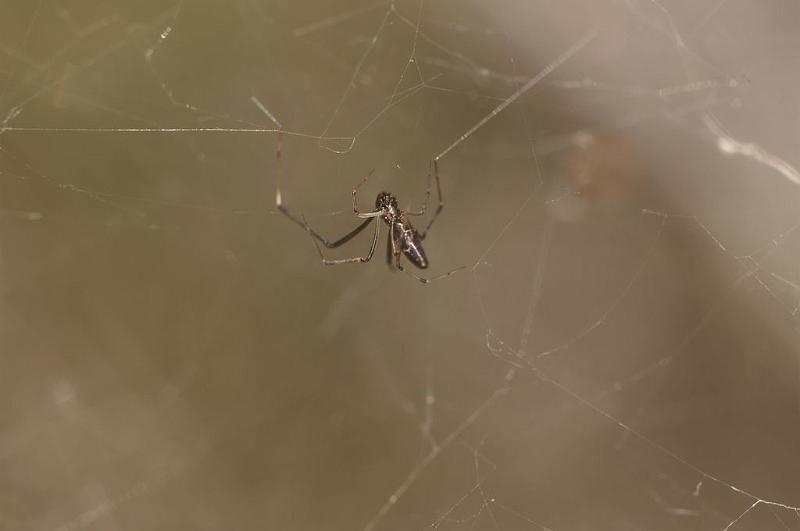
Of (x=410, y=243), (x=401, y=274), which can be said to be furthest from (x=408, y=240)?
(x=401, y=274)

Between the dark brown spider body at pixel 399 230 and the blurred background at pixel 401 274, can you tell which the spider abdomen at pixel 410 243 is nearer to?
the dark brown spider body at pixel 399 230

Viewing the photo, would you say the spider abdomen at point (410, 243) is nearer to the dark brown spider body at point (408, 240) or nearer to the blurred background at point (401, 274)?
the dark brown spider body at point (408, 240)

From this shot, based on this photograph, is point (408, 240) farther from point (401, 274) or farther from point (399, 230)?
point (401, 274)

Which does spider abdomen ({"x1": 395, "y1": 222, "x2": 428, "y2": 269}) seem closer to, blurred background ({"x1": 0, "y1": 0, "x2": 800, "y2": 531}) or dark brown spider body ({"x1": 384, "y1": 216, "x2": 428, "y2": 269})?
dark brown spider body ({"x1": 384, "y1": 216, "x2": 428, "y2": 269})

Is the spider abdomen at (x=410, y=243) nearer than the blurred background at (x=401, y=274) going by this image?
Yes

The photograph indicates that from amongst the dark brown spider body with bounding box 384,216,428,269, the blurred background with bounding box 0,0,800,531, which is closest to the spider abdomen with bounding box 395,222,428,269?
the dark brown spider body with bounding box 384,216,428,269

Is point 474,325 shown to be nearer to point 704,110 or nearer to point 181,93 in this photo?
point 704,110

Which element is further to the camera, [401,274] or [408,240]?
[401,274]

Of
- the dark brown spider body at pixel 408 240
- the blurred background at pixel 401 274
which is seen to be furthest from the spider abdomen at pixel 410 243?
the blurred background at pixel 401 274
